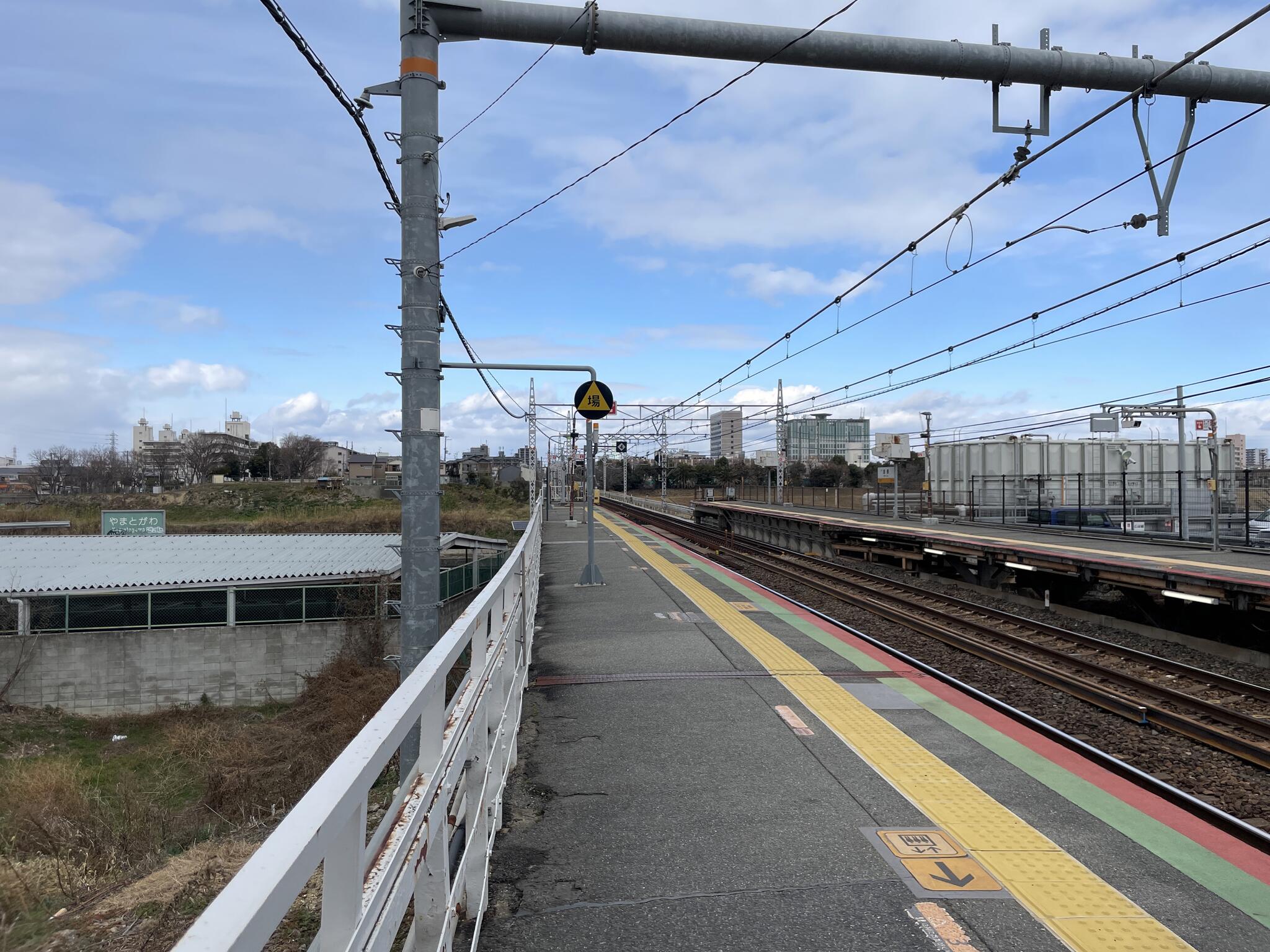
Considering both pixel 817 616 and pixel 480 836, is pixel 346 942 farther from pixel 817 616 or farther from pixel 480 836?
pixel 817 616

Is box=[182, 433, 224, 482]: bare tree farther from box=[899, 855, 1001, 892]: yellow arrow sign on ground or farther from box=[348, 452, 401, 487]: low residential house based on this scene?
box=[899, 855, 1001, 892]: yellow arrow sign on ground

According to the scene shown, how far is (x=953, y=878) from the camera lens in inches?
143

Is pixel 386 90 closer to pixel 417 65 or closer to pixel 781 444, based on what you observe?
pixel 417 65

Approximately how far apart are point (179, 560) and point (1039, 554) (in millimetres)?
28076

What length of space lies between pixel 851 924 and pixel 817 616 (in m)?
7.67

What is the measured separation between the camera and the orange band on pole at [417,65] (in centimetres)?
591

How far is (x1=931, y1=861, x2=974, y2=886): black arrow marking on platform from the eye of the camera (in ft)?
11.8

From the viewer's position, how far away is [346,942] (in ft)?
5.20

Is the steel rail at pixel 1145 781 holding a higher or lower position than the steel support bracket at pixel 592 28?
lower

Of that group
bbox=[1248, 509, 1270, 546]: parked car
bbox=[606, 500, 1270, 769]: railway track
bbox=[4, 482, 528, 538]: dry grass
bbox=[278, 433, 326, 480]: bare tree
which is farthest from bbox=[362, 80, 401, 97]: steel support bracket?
bbox=[278, 433, 326, 480]: bare tree

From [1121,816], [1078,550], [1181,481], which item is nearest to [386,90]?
[1121,816]

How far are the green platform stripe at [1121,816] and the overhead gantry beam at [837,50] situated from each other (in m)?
5.10

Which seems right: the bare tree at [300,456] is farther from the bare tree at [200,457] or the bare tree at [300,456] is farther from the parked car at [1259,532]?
the parked car at [1259,532]

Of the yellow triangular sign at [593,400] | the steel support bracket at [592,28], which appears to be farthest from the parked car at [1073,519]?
the steel support bracket at [592,28]
